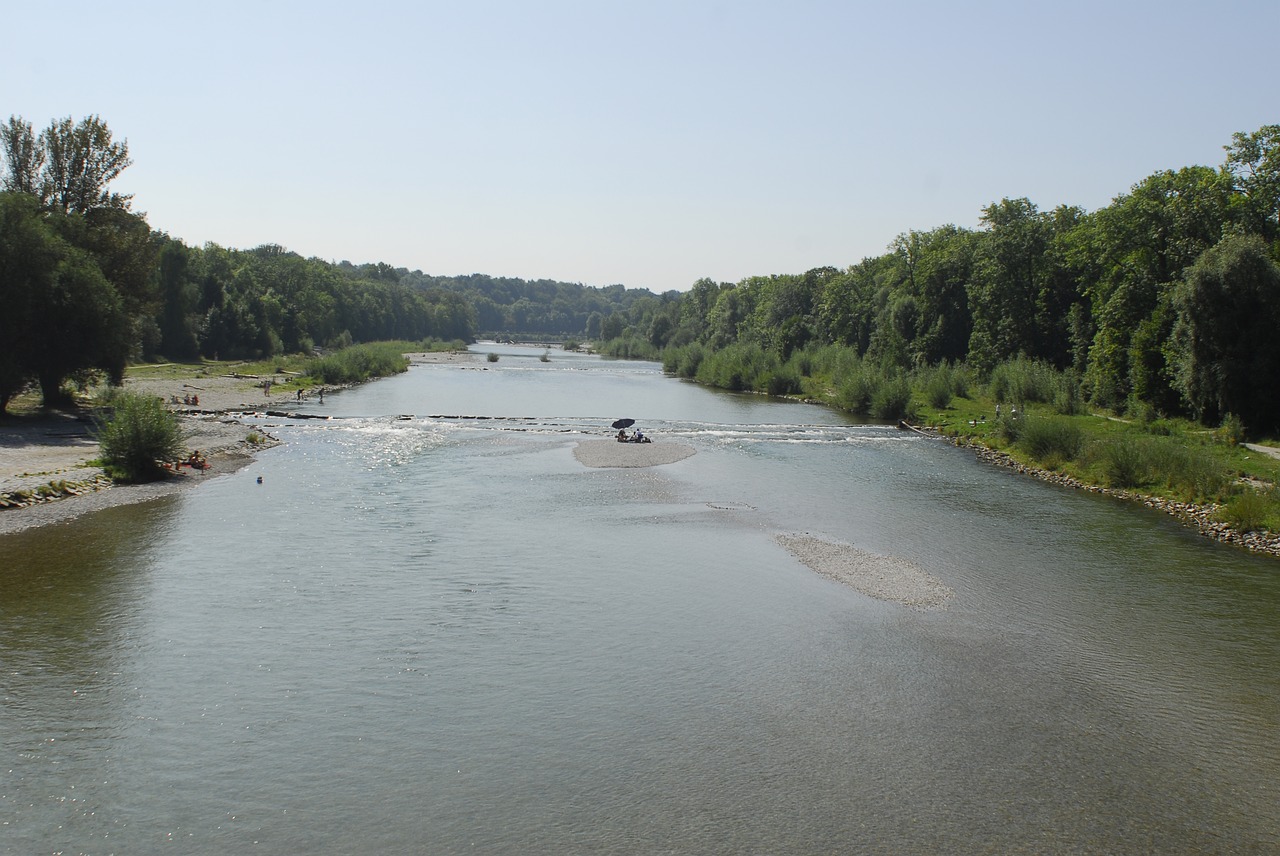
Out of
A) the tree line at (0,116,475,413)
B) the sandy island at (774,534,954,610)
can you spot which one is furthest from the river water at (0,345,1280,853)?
the tree line at (0,116,475,413)

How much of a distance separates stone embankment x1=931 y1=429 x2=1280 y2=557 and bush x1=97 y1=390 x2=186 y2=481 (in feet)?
123

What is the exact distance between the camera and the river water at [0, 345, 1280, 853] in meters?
13.1

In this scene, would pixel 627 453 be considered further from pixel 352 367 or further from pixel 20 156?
pixel 352 367

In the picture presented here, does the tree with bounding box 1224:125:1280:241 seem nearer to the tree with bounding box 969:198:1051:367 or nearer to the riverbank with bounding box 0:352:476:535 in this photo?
the tree with bounding box 969:198:1051:367

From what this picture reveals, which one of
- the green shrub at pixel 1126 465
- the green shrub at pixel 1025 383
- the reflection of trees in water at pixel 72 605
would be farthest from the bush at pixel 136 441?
the green shrub at pixel 1025 383

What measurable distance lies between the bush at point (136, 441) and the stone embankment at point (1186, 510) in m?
37.5

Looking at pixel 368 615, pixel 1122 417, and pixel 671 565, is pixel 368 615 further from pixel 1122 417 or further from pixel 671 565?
pixel 1122 417

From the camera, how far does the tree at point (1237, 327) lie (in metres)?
42.2

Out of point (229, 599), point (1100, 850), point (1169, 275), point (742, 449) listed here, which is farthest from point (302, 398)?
point (1100, 850)

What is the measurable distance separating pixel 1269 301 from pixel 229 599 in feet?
145

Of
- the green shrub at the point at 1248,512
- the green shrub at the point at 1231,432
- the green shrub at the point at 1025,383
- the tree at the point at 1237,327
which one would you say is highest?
the tree at the point at 1237,327

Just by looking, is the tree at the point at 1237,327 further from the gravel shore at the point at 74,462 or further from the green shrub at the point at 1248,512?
the gravel shore at the point at 74,462

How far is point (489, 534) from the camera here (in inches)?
1151

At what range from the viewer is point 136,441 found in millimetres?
35625
